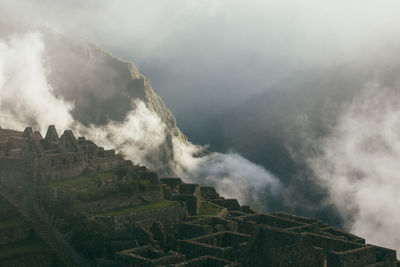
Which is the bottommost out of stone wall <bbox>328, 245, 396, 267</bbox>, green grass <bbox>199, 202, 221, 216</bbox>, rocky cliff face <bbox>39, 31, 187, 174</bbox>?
stone wall <bbox>328, 245, 396, 267</bbox>

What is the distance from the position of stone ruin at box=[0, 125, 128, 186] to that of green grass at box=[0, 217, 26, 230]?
5.66 m

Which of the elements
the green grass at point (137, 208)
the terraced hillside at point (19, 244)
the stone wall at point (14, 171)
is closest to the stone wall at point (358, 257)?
the green grass at point (137, 208)

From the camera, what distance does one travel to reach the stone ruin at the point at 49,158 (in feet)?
213

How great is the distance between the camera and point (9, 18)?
7008 inches

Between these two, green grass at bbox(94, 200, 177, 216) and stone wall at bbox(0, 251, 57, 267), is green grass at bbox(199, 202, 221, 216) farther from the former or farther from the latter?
stone wall at bbox(0, 251, 57, 267)

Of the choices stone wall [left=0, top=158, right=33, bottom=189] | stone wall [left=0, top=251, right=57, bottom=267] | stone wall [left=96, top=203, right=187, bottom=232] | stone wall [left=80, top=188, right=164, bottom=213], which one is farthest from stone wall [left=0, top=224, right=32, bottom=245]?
stone wall [left=96, top=203, right=187, bottom=232]

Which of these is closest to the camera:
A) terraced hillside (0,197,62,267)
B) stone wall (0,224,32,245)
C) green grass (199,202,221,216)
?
terraced hillside (0,197,62,267)

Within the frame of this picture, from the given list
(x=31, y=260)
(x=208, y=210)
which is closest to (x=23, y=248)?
(x=31, y=260)

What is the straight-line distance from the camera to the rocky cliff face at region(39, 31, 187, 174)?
18088 centimetres

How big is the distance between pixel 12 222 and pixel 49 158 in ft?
31.7

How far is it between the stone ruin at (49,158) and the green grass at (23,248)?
896 centimetres

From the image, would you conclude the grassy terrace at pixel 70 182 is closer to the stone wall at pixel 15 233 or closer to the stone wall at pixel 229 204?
the stone wall at pixel 15 233

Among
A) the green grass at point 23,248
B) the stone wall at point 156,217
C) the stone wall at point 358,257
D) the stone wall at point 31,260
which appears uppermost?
the stone wall at point 156,217

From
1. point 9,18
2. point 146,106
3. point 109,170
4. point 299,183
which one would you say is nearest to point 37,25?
point 9,18
